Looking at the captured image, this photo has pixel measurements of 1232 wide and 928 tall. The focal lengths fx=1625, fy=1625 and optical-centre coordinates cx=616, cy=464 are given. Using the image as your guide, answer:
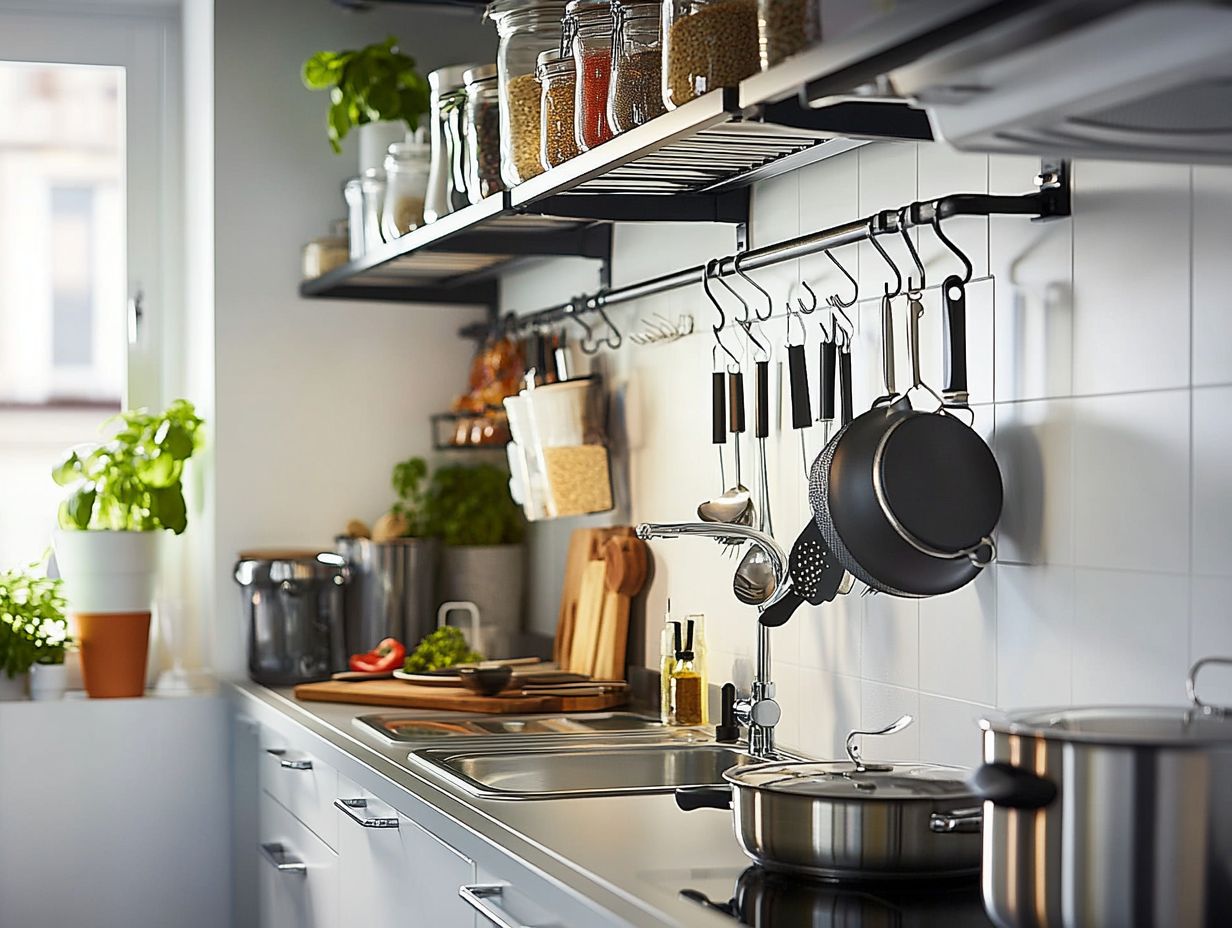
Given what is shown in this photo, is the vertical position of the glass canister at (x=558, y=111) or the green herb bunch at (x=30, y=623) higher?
the glass canister at (x=558, y=111)

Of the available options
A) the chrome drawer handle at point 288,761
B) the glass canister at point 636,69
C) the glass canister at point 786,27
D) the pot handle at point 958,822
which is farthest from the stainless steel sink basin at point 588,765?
the glass canister at point 786,27

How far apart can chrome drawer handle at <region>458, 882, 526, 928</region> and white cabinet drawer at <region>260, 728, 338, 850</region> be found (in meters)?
0.73

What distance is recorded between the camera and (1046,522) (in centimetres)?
170

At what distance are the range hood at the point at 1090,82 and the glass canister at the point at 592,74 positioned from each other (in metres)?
0.81

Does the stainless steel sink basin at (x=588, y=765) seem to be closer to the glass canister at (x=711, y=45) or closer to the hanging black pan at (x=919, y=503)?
the hanging black pan at (x=919, y=503)

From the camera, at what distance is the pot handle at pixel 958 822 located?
56.2 inches

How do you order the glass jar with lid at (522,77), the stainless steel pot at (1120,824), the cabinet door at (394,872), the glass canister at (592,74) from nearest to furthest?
the stainless steel pot at (1120,824)
the cabinet door at (394,872)
the glass canister at (592,74)
the glass jar with lid at (522,77)

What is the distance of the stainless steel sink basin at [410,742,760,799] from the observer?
6.82 feet

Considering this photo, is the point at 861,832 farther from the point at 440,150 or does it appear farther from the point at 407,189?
the point at 407,189

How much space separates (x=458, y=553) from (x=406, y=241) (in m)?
0.80

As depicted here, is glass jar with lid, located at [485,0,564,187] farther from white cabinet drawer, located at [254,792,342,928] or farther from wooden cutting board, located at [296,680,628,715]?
white cabinet drawer, located at [254,792,342,928]

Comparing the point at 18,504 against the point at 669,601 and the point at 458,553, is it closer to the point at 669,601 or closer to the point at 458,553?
the point at 458,553

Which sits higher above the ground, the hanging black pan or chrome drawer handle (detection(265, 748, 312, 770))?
the hanging black pan

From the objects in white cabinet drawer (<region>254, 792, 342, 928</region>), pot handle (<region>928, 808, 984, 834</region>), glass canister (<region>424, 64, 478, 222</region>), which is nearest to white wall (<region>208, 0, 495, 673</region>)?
white cabinet drawer (<region>254, 792, 342, 928</region>)
